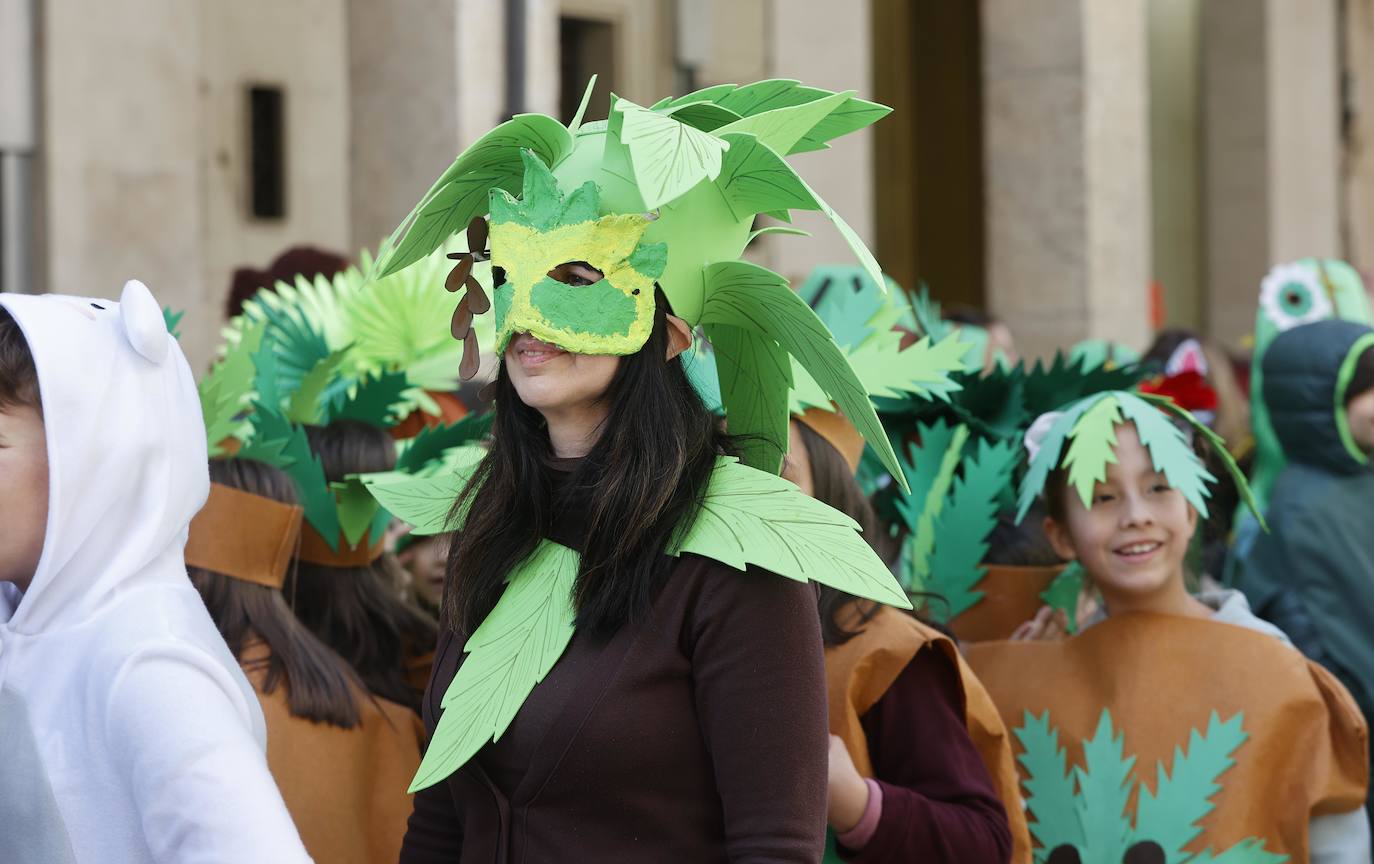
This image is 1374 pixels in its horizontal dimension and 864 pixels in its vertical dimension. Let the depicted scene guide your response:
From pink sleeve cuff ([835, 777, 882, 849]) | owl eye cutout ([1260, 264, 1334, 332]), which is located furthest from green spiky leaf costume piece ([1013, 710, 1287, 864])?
owl eye cutout ([1260, 264, 1334, 332])

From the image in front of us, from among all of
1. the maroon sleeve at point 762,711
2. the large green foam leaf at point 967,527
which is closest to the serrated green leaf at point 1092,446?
the large green foam leaf at point 967,527

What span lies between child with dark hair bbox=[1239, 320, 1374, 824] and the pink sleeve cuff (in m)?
2.04

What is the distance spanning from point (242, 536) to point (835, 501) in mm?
972

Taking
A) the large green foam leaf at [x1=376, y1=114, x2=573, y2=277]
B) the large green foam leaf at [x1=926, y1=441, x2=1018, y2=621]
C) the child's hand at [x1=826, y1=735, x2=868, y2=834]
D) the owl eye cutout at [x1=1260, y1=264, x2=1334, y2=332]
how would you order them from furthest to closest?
the owl eye cutout at [x1=1260, y1=264, x2=1334, y2=332] → the large green foam leaf at [x1=926, y1=441, x2=1018, y2=621] → the child's hand at [x1=826, y1=735, x2=868, y2=834] → the large green foam leaf at [x1=376, y1=114, x2=573, y2=277]

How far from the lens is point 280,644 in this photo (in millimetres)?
2971

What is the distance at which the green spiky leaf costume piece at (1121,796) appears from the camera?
324cm

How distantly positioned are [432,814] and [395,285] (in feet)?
5.99

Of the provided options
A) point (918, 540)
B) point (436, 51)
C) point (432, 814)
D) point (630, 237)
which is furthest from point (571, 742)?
point (436, 51)

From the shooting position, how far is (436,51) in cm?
695

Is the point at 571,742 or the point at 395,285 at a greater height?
the point at 395,285

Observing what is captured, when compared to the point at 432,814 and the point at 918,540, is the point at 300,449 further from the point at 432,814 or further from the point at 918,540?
the point at 918,540

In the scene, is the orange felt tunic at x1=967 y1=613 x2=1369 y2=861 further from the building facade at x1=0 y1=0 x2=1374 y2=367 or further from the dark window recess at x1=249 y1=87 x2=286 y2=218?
the dark window recess at x1=249 y1=87 x2=286 y2=218

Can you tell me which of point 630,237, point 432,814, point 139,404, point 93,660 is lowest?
point 432,814

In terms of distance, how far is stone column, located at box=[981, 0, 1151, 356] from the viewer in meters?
9.29
